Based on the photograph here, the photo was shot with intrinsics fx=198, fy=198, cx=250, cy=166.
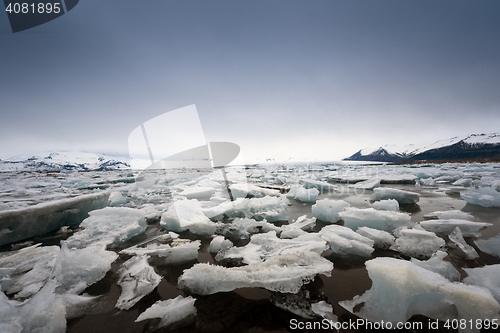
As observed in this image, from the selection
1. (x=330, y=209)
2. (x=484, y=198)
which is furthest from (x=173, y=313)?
(x=484, y=198)

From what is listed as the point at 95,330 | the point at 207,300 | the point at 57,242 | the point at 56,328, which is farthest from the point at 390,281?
the point at 57,242

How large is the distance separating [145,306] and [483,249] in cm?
340

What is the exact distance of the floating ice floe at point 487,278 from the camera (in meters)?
1.39

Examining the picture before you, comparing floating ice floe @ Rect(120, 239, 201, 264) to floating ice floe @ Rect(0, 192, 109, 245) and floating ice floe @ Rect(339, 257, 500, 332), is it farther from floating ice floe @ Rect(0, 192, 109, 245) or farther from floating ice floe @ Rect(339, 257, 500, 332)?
floating ice floe @ Rect(0, 192, 109, 245)

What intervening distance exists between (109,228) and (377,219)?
12.8 ft

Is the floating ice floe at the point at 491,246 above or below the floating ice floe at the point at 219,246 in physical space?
below

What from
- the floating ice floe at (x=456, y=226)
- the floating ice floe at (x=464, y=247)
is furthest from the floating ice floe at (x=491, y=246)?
the floating ice floe at (x=456, y=226)

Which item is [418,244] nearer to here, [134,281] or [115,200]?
[134,281]

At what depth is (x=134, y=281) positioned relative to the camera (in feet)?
5.75

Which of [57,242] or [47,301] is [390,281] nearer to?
[47,301]

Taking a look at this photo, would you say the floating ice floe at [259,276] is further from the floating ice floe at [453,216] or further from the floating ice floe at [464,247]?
the floating ice floe at [453,216]

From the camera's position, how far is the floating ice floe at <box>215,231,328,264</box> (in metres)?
2.02

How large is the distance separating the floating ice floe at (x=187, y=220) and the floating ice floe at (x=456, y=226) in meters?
3.13

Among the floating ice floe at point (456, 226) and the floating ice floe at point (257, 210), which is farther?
the floating ice floe at point (257, 210)
